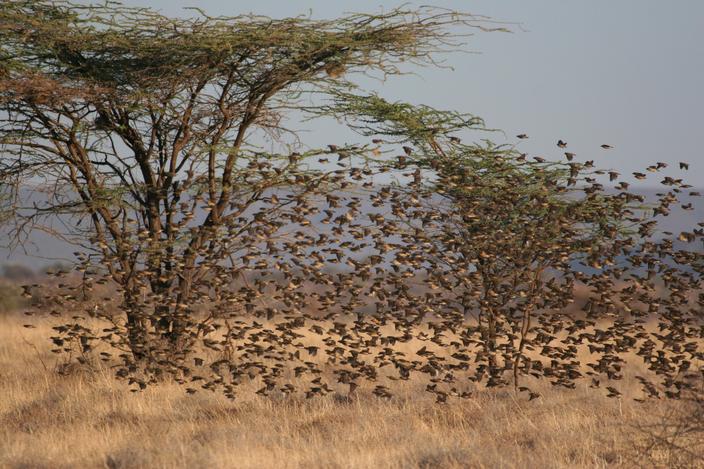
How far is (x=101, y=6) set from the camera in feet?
36.8

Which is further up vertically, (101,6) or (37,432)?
(101,6)

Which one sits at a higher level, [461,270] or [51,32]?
[51,32]

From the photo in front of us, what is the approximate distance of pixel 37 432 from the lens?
9148mm

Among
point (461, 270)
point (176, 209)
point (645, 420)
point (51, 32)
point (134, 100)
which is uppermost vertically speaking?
point (51, 32)

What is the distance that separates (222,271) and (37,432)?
2988 millimetres

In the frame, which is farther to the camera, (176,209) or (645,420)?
(176,209)

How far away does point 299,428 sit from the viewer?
365 inches

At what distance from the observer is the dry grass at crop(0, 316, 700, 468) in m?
7.73

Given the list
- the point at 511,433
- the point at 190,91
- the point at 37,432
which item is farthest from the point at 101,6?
the point at 511,433

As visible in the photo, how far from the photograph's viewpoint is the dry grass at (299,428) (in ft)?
25.3

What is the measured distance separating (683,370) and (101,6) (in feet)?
28.5

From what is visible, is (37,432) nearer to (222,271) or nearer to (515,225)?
(222,271)

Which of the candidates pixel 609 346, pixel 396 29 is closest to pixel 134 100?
pixel 396 29

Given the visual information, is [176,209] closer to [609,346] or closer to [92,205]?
[92,205]
